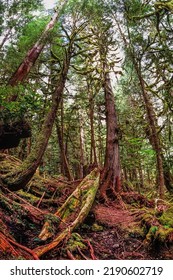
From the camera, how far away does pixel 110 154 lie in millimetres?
9422

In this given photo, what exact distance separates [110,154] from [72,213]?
3845 mm

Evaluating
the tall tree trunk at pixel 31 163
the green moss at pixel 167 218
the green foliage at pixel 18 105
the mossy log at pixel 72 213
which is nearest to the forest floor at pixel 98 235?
the green moss at pixel 167 218

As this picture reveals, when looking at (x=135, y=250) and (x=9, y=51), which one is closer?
(x=135, y=250)

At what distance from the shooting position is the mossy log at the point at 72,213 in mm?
4550

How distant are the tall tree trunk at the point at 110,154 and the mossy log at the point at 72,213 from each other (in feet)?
4.38

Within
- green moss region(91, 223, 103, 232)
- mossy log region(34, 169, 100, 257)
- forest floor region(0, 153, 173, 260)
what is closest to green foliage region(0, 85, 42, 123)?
forest floor region(0, 153, 173, 260)

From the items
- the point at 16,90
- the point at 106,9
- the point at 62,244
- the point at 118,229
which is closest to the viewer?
the point at 62,244

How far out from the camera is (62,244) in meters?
4.49

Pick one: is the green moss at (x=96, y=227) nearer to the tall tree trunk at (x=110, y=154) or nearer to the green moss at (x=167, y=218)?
the green moss at (x=167, y=218)

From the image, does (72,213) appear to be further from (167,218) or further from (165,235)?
(165,235)

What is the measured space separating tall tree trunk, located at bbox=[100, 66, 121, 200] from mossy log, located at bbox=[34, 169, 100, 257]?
1334 mm

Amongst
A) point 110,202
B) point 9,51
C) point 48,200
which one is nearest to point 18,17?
point 9,51
